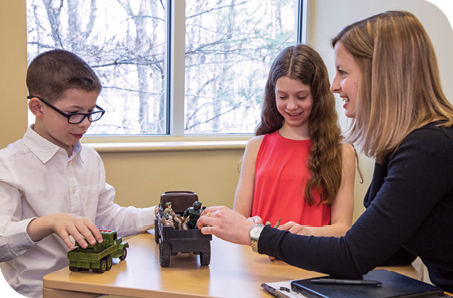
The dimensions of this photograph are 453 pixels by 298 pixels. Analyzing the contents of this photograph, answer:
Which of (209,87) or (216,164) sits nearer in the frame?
(216,164)

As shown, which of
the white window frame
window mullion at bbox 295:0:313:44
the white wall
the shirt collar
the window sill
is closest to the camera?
the shirt collar

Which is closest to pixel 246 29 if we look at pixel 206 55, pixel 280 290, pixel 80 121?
pixel 206 55

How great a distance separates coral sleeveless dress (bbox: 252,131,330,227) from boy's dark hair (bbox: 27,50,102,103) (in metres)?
0.80

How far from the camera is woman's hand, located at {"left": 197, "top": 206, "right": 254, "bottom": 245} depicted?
1.09 meters

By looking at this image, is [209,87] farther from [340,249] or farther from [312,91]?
[340,249]

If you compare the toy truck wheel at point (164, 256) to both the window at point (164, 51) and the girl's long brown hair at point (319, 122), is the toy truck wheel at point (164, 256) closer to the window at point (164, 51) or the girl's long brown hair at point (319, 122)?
the girl's long brown hair at point (319, 122)

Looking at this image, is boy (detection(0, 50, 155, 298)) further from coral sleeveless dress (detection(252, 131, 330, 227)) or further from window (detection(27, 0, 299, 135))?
window (detection(27, 0, 299, 135))

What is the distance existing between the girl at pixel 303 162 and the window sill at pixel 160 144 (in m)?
0.56

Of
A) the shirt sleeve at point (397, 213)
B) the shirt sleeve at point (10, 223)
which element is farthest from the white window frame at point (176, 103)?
the shirt sleeve at point (397, 213)

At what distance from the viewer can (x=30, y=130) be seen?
1.40m

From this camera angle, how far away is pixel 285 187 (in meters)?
1.73

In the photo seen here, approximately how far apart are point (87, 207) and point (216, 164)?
101 centimetres

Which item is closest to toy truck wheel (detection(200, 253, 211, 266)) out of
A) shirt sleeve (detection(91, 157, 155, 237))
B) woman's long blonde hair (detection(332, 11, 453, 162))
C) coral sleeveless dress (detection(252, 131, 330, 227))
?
shirt sleeve (detection(91, 157, 155, 237))

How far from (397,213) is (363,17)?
179 centimetres
